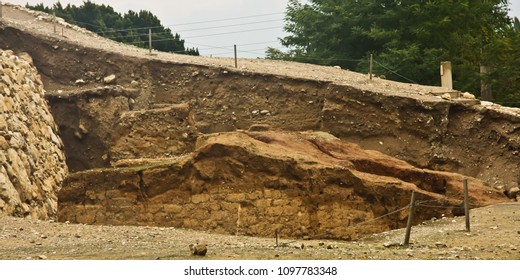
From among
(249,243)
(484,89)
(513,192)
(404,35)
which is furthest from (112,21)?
(249,243)

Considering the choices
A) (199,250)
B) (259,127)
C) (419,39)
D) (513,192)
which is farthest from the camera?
(419,39)

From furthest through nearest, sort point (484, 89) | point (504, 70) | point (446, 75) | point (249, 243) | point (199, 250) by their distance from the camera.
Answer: point (484, 89) → point (504, 70) → point (446, 75) → point (249, 243) → point (199, 250)

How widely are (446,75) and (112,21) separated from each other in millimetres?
21124

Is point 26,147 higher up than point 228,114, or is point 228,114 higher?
point 228,114

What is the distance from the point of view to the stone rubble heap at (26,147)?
26188mm

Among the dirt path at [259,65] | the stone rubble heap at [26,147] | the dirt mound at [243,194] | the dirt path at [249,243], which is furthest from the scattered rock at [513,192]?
the stone rubble heap at [26,147]

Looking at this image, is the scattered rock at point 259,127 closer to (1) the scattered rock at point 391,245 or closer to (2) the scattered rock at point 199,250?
(1) the scattered rock at point 391,245

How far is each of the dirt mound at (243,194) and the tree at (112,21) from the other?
25.4 metres

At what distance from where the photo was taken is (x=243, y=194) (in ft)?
76.0

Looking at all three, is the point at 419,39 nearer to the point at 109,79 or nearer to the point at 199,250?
the point at 109,79

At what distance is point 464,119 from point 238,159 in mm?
8841

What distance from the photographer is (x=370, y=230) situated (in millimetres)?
23469

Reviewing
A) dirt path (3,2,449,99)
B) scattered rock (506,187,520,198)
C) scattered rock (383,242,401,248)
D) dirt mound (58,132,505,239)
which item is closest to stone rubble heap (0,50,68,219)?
Answer: dirt mound (58,132,505,239)

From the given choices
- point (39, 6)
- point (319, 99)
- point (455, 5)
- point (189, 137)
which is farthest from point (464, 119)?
point (39, 6)
